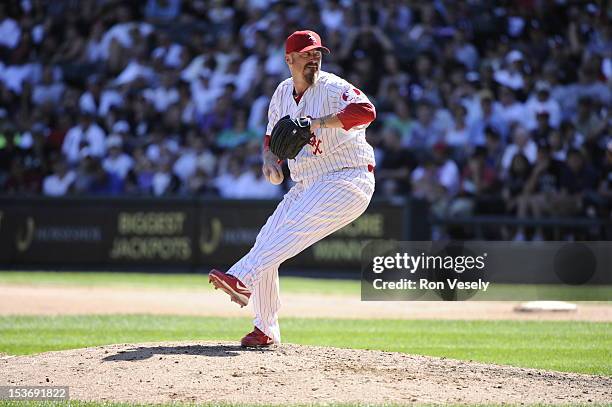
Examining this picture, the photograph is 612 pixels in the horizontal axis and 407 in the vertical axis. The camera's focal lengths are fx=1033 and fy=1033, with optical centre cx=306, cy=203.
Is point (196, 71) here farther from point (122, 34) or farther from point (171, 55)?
point (122, 34)

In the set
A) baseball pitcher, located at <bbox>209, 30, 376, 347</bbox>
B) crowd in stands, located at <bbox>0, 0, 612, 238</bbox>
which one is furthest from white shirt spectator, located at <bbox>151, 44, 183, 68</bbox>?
baseball pitcher, located at <bbox>209, 30, 376, 347</bbox>

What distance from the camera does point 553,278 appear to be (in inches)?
563

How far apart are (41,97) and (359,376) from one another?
15771 millimetres

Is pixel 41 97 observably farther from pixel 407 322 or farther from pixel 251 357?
pixel 251 357

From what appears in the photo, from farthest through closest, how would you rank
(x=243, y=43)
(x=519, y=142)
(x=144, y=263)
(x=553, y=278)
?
(x=243, y=43)
(x=144, y=263)
(x=519, y=142)
(x=553, y=278)

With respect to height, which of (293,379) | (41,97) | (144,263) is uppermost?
(41,97)

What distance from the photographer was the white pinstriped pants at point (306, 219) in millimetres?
6590

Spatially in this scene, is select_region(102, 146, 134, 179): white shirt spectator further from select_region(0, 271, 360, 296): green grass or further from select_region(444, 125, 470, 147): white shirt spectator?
select_region(444, 125, 470, 147): white shirt spectator

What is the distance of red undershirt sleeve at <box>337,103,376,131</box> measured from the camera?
21.3 feet

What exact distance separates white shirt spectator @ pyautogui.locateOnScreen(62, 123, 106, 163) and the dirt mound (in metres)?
12.2

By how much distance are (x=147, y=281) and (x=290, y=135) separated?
33.5 ft

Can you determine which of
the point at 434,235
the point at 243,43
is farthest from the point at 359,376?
the point at 243,43

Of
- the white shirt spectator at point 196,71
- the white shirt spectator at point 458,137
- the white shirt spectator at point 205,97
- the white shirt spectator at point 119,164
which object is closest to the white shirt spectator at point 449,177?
the white shirt spectator at point 458,137

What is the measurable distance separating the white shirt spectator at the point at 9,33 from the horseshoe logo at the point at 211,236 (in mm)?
7496
